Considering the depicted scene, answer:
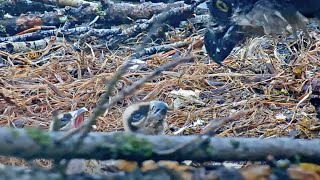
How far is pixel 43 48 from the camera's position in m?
5.39

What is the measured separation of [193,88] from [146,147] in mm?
2921

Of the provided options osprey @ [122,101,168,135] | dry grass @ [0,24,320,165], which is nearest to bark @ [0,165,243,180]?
osprey @ [122,101,168,135]

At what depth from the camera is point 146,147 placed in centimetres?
156

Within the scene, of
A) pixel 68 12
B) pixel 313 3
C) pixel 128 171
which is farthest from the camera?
pixel 68 12

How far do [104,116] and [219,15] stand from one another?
2.90 ft

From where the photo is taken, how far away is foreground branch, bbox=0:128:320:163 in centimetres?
150

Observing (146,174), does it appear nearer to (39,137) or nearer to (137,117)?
(39,137)

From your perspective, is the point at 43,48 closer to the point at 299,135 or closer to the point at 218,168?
the point at 299,135

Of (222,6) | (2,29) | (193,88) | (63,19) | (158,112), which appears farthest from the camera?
(63,19)

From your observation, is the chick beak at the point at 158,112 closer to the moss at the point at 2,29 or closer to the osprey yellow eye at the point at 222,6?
the osprey yellow eye at the point at 222,6

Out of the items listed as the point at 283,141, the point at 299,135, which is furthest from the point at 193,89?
the point at 283,141

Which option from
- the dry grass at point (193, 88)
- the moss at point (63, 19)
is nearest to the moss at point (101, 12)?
the moss at point (63, 19)

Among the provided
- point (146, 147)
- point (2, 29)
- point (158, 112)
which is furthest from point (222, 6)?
point (2, 29)

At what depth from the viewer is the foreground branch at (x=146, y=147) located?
1.50 meters
